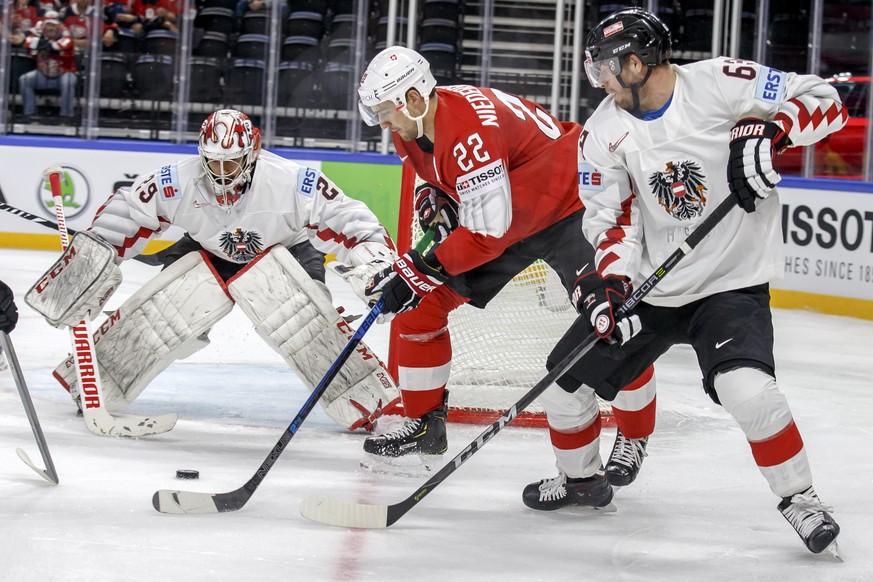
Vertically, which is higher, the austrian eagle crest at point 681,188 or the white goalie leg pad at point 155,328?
the austrian eagle crest at point 681,188

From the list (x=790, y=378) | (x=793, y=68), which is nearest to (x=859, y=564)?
(x=790, y=378)

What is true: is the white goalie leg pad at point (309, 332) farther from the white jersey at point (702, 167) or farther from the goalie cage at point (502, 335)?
the white jersey at point (702, 167)

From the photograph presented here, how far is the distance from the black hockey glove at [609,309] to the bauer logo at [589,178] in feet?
0.63

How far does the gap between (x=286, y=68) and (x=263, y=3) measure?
448 mm

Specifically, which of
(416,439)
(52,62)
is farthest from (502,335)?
(52,62)

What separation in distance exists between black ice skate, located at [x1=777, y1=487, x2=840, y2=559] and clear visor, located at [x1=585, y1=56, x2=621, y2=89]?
2.99ft

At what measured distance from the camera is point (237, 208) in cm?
338

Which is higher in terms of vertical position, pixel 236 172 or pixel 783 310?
pixel 236 172

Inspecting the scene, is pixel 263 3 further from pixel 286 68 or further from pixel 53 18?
pixel 53 18

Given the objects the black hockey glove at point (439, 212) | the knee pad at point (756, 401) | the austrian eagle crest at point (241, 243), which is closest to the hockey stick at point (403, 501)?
the knee pad at point (756, 401)

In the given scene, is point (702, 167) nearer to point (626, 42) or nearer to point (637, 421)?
point (626, 42)

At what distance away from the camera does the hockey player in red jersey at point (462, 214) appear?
2.75 meters

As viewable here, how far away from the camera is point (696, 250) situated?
2367mm

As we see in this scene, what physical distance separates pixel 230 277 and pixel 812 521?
1871 mm
